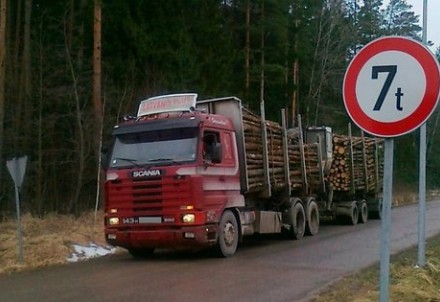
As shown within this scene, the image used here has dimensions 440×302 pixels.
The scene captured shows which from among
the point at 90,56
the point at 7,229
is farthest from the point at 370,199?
the point at 7,229

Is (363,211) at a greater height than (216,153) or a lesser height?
lesser

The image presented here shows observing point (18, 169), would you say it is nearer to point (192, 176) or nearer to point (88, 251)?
point (88, 251)

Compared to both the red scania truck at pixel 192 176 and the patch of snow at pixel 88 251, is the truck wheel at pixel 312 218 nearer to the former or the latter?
the red scania truck at pixel 192 176

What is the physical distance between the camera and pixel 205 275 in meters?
11.6

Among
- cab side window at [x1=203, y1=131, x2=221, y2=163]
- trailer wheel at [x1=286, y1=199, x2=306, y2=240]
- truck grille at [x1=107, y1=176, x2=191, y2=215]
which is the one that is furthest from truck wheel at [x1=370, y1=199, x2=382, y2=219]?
truck grille at [x1=107, y1=176, x2=191, y2=215]

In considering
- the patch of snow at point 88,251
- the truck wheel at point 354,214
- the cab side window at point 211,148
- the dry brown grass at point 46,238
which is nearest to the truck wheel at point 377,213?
the truck wheel at point 354,214

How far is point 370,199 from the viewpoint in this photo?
26766 millimetres

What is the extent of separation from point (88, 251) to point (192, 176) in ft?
12.5

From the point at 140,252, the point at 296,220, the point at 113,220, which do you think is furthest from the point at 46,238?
the point at 296,220

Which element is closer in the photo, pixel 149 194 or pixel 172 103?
pixel 149 194

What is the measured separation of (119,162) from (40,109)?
41.4ft

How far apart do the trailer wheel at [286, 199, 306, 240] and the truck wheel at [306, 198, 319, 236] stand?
39 centimetres

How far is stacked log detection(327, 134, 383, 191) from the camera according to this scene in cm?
2322

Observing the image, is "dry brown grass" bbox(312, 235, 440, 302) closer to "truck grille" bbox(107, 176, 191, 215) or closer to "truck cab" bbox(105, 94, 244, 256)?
"truck cab" bbox(105, 94, 244, 256)
